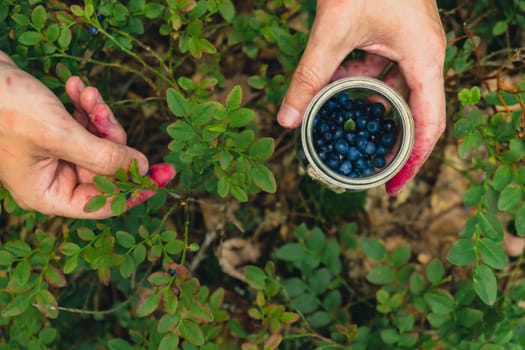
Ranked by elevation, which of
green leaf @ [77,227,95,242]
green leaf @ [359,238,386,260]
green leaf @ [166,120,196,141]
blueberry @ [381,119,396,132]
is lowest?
green leaf @ [359,238,386,260]

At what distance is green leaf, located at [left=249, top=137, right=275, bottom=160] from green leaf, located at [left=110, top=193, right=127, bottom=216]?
0.39m

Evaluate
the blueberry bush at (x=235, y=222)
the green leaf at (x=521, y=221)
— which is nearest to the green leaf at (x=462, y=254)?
the blueberry bush at (x=235, y=222)

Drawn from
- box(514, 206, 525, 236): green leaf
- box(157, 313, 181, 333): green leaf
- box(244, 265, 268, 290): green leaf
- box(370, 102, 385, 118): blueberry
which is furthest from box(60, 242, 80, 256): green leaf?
box(514, 206, 525, 236): green leaf

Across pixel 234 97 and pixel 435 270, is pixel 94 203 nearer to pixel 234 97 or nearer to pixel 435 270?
pixel 234 97

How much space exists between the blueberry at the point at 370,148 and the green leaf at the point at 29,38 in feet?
3.57

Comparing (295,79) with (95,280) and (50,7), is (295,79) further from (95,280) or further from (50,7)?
(95,280)

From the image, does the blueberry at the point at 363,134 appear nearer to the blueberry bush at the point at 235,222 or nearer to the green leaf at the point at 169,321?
the blueberry bush at the point at 235,222

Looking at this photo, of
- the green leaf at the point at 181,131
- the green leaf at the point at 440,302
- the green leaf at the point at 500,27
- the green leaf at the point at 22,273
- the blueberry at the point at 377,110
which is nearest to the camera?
the green leaf at the point at 181,131

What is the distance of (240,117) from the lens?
5.15ft

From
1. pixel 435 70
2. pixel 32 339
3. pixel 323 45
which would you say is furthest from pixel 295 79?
pixel 32 339

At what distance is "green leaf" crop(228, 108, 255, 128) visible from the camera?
1.57 m

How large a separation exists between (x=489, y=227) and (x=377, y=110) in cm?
51

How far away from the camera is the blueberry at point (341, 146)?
5.63 ft

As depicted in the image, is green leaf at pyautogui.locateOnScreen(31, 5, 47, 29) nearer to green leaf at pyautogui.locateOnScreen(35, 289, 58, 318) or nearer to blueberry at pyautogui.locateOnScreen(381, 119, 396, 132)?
green leaf at pyautogui.locateOnScreen(35, 289, 58, 318)
